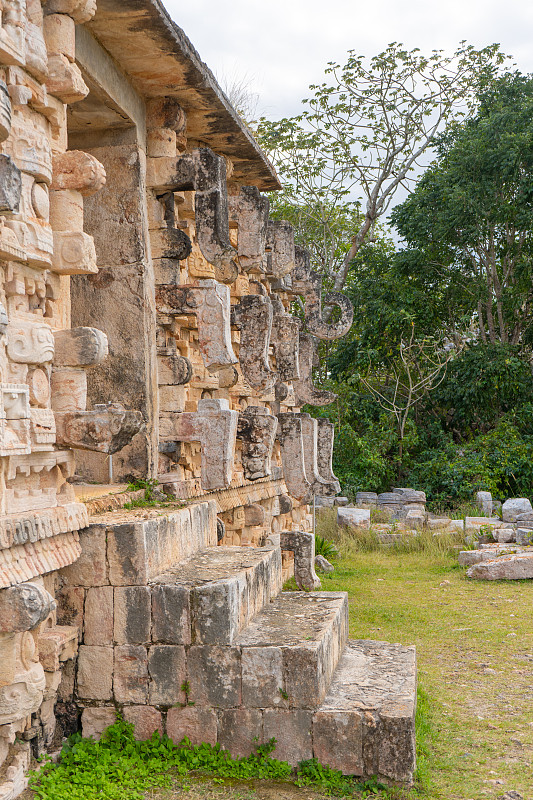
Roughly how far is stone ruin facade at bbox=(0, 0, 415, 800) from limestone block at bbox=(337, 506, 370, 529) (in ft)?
22.5

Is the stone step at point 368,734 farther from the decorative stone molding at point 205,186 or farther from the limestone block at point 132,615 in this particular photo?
the decorative stone molding at point 205,186

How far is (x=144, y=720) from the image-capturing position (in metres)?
4.61

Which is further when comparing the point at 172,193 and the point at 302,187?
the point at 302,187

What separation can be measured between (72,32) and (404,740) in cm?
419

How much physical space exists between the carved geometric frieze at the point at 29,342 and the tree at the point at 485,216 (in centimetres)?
1320

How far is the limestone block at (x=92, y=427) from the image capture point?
4.25m

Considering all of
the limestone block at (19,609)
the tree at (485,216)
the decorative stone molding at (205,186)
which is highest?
the tree at (485,216)

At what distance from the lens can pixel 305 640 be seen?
4.62 meters

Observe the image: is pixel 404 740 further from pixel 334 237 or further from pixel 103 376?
pixel 334 237

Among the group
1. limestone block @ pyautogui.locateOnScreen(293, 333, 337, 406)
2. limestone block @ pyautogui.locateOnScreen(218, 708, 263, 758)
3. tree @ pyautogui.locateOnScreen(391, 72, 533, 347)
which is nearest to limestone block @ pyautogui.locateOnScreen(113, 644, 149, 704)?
limestone block @ pyautogui.locateOnScreen(218, 708, 263, 758)

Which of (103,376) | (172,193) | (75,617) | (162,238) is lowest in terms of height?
(75,617)

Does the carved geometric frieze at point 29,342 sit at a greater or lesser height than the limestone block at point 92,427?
greater

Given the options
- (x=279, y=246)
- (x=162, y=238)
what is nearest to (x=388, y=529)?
(x=279, y=246)

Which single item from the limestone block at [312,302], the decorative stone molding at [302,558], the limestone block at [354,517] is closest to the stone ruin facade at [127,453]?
the decorative stone molding at [302,558]
